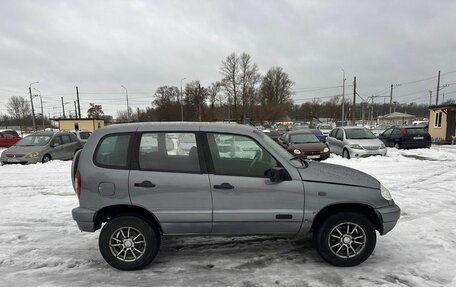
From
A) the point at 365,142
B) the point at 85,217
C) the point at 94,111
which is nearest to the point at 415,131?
the point at 365,142

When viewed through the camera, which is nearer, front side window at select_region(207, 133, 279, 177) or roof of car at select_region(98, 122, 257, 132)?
front side window at select_region(207, 133, 279, 177)

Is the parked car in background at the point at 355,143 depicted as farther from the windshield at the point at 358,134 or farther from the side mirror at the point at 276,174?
the side mirror at the point at 276,174

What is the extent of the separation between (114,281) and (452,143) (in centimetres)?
2639

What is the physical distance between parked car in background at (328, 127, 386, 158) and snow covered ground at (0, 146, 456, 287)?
7294mm

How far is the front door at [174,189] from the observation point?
3.68 metres

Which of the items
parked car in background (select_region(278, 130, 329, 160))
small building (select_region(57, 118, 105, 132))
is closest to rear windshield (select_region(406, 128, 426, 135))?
parked car in background (select_region(278, 130, 329, 160))

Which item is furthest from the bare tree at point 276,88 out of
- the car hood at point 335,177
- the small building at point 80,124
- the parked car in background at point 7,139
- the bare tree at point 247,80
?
the car hood at point 335,177

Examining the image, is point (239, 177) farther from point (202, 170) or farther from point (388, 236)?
point (388, 236)

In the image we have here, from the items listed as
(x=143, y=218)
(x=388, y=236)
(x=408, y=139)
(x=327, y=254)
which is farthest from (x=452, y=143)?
(x=143, y=218)

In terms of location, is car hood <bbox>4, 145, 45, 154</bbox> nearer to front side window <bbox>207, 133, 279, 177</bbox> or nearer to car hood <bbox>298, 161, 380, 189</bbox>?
front side window <bbox>207, 133, 279, 177</bbox>

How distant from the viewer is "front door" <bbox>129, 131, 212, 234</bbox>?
3.68m

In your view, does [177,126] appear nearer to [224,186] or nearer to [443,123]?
[224,186]

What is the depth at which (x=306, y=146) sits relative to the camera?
1357cm

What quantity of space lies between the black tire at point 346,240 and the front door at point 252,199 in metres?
0.37
